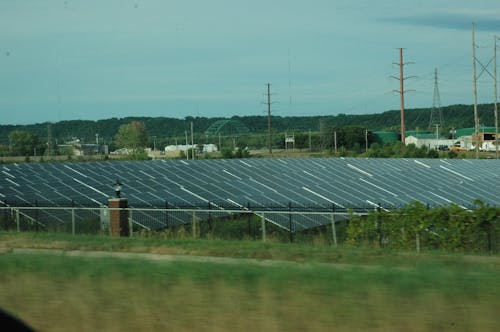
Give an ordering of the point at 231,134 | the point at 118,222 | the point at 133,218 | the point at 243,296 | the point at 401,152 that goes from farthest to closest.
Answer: the point at 231,134 < the point at 401,152 < the point at 133,218 < the point at 118,222 < the point at 243,296

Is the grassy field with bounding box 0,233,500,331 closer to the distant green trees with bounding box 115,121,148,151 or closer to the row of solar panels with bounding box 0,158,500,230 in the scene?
the row of solar panels with bounding box 0,158,500,230

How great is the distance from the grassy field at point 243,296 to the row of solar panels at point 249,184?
16.1 m

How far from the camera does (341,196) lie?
3184 cm

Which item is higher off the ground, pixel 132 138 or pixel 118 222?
pixel 132 138

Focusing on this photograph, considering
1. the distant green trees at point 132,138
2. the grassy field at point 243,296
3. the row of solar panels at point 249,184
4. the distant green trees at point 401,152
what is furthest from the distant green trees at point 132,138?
the grassy field at point 243,296

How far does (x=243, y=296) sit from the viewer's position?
248 inches

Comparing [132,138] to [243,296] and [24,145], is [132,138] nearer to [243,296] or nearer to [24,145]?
[24,145]

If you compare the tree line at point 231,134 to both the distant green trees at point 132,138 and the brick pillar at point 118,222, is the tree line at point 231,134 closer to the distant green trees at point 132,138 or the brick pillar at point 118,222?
the distant green trees at point 132,138

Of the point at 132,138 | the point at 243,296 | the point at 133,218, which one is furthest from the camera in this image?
the point at 132,138

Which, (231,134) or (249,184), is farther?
(231,134)

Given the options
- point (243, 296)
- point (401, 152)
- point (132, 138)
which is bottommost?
point (243, 296)

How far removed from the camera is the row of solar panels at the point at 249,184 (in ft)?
96.2

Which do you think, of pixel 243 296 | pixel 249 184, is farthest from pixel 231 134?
pixel 243 296

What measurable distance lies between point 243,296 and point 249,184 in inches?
1098
